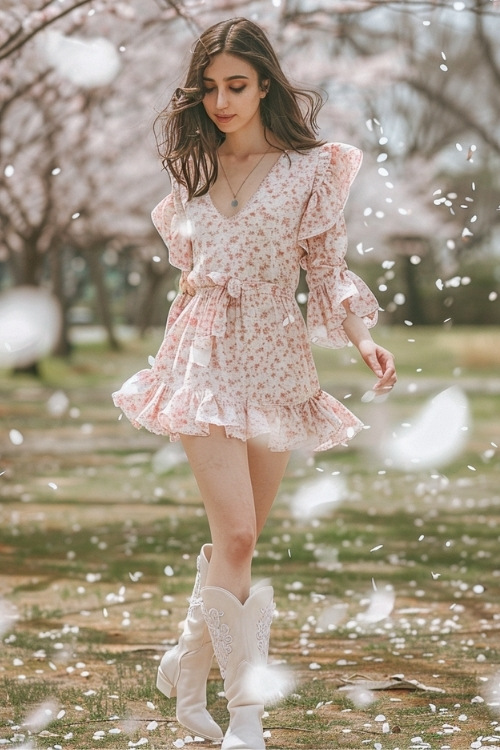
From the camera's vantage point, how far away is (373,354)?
307cm

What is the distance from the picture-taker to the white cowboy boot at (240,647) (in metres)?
2.92

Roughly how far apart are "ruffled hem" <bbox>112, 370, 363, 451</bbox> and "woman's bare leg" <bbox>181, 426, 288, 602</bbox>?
0.03 metres

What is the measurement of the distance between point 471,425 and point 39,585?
8698 millimetres

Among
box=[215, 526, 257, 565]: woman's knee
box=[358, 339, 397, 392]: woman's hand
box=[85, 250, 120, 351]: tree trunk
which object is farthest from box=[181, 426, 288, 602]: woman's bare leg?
box=[85, 250, 120, 351]: tree trunk

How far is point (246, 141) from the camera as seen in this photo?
3.27m

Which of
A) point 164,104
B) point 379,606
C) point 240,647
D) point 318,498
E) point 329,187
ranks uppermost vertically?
point 164,104

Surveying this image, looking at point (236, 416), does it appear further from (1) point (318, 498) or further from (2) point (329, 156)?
(1) point (318, 498)

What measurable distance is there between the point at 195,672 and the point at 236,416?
68 cm


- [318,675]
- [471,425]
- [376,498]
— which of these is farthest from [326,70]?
[318,675]

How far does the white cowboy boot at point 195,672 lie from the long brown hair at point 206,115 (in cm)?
100

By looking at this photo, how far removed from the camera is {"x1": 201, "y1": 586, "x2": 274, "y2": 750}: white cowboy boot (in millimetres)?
2918

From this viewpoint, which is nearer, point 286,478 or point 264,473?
point 264,473

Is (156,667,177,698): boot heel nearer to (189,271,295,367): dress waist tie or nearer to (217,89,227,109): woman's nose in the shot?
(189,271,295,367): dress waist tie

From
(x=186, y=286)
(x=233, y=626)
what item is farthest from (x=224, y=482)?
(x=186, y=286)
